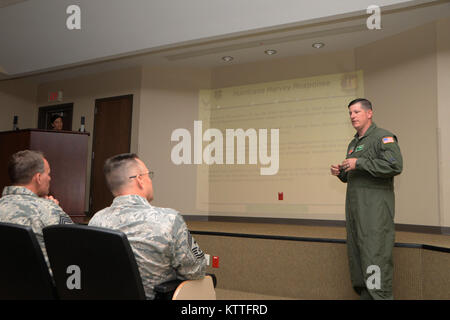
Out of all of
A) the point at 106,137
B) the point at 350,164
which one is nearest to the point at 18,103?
the point at 106,137

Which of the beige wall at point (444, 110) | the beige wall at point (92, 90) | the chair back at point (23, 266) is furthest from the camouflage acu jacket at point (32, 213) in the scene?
the beige wall at point (92, 90)

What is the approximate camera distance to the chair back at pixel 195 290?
4.47ft

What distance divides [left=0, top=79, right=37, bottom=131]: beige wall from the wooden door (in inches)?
54.2

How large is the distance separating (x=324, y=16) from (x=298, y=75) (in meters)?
1.29

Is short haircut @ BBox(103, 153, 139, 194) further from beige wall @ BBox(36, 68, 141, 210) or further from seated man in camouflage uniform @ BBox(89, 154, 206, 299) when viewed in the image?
beige wall @ BBox(36, 68, 141, 210)

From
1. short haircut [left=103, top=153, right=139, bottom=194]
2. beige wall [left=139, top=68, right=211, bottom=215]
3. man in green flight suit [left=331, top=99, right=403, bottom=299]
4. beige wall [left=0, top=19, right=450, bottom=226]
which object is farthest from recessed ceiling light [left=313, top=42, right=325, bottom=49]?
short haircut [left=103, top=153, right=139, bottom=194]

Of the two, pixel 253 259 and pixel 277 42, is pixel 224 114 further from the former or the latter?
pixel 253 259

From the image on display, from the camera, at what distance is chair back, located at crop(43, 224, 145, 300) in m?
1.18

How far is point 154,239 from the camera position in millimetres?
1353

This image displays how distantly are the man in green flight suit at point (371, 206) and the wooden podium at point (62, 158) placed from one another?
9.41 ft

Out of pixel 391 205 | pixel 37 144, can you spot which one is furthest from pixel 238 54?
pixel 391 205

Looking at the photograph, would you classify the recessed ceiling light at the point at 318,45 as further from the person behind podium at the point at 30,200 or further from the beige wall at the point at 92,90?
the person behind podium at the point at 30,200

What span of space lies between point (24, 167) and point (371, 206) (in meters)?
1.94

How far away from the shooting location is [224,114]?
17.6 feet
